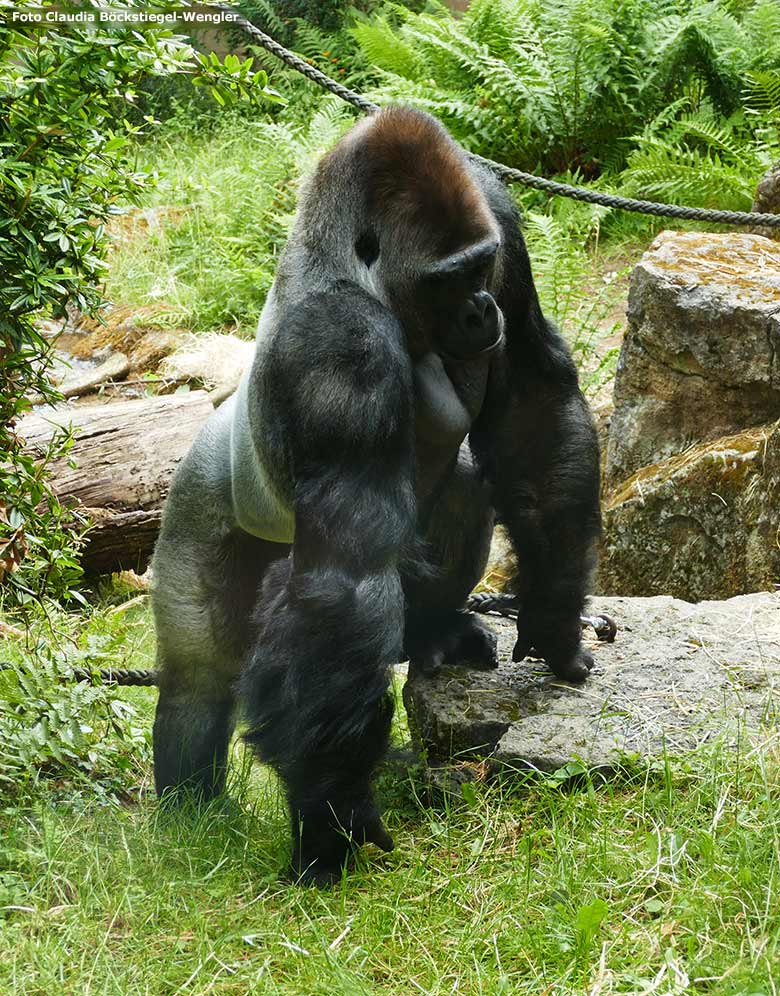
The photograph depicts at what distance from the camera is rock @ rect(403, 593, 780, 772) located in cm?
309

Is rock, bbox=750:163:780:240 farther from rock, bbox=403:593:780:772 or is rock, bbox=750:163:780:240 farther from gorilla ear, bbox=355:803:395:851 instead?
gorilla ear, bbox=355:803:395:851

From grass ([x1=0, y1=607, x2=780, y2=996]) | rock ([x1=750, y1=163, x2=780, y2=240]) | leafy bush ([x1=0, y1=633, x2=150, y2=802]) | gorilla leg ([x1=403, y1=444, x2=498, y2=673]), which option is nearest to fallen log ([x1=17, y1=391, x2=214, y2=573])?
leafy bush ([x1=0, y1=633, x2=150, y2=802])

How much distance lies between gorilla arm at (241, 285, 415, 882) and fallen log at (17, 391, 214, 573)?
2895mm

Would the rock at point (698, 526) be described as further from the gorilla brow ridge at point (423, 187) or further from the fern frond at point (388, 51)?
the fern frond at point (388, 51)

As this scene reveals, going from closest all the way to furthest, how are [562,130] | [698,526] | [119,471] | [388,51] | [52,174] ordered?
[52,174] → [698,526] → [119,471] → [562,130] → [388,51]

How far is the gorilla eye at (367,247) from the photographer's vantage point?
2932mm

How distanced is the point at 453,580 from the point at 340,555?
3.33ft

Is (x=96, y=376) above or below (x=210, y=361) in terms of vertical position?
below

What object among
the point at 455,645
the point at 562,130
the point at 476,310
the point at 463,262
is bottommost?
the point at 455,645

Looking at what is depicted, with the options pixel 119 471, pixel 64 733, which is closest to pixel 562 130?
pixel 119 471

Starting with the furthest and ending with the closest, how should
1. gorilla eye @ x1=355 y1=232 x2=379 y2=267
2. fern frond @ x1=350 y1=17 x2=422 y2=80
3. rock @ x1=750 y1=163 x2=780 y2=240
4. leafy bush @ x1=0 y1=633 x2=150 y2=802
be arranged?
fern frond @ x1=350 y1=17 x2=422 y2=80, rock @ x1=750 y1=163 x2=780 y2=240, leafy bush @ x1=0 y1=633 x2=150 y2=802, gorilla eye @ x1=355 y1=232 x2=379 y2=267

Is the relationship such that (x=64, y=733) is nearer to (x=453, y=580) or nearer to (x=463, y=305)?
(x=453, y=580)

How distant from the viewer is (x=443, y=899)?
8.72ft

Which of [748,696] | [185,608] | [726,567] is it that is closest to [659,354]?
[726,567]
